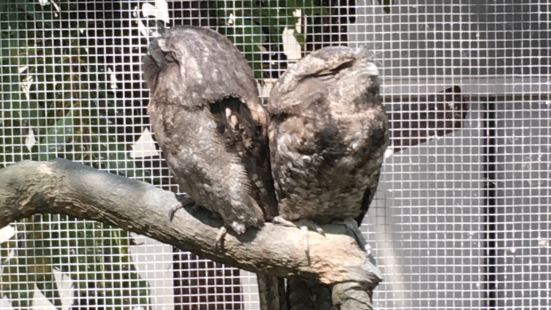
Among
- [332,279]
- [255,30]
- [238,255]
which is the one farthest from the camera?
[255,30]

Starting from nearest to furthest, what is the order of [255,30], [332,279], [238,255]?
[332,279] < [238,255] < [255,30]

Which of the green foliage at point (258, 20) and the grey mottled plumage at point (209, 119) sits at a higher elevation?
the green foliage at point (258, 20)

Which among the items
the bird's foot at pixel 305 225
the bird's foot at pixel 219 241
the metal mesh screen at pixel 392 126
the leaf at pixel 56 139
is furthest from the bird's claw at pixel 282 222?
the leaf at pixel 56 139

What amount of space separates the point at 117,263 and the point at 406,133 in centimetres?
77

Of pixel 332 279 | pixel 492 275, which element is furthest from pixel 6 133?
pixel 492 275

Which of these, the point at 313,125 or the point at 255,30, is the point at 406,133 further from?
the point at 313,125

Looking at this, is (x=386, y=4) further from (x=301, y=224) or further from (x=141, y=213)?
(x=141, y=213)

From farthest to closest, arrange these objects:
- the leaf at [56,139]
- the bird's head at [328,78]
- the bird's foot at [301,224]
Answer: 1. the leaf at [56,139]
2. the bird's foot at [301,224]
3. the bird's head at [328,78]

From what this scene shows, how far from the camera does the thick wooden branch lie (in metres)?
1.27

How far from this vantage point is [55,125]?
78.5 inches

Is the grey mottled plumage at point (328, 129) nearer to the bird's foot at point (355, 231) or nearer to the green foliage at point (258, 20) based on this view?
the bird's foot at point (355, 231)

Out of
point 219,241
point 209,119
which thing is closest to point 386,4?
point 209,119

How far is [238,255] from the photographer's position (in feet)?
4.33

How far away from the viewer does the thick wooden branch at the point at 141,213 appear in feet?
4.16
